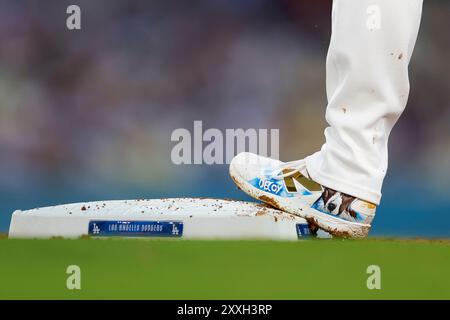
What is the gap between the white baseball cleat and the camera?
7.00ft

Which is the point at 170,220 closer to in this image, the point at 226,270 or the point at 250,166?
the point at 250,166

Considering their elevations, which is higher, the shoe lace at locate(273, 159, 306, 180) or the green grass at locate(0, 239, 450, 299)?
the shoe lace at locate(273, 159, 306, 180)

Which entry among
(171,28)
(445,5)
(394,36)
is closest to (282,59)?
(171,28)

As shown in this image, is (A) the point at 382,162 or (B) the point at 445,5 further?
(B) the point at 445,5

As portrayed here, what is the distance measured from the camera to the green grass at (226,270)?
1563 millimetres

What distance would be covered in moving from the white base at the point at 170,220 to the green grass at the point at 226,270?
458 mm

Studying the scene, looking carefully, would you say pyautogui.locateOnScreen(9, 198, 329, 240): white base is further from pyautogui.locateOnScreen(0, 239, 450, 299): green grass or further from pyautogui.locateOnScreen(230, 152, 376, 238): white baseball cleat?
pyautogui.locateOnScreen(0, 239, 450, 299): green grass

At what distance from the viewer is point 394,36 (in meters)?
2.04

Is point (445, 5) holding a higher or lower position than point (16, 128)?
higher

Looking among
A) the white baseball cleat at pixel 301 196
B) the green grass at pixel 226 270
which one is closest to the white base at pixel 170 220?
the white baseball cleat at pixel 301 196

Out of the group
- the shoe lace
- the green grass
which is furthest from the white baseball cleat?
the green grass

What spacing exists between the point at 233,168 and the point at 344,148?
1.20 feet
